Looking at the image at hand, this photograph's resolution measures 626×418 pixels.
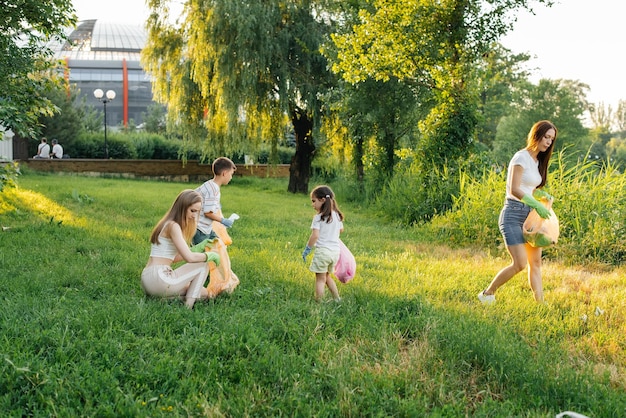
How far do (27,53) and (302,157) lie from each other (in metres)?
13.3

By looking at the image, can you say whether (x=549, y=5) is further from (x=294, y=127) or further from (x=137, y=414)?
(x=137, y=414)

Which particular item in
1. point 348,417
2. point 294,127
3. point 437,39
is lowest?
point 348,417

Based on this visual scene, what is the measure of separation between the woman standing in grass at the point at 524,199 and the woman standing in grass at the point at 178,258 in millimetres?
2605

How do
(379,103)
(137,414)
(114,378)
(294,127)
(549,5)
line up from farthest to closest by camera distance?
1. (294,127)
2. (379,103)
3. (549,5)
4. (114,378)
5. (137,414)

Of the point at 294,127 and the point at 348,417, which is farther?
the point at 294,127

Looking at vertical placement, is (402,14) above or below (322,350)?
above

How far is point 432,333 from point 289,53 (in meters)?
15.8

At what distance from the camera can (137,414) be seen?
3.09 m

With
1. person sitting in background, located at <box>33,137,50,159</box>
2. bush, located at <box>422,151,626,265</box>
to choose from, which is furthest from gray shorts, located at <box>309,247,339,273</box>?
person sitting in background, located at <box>33,137,50,159</box>

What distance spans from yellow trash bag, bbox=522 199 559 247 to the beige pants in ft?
9.69

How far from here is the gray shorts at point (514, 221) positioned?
551 centimetres

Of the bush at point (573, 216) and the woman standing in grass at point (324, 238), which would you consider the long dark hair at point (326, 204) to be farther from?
the bush at point (573, 216)

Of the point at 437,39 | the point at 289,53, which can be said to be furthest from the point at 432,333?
the point at 289,53

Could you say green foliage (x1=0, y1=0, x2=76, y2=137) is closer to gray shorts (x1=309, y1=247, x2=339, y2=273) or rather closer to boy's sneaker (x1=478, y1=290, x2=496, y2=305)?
gray shorts (x1=309, y1=247, x2=339, y2=273)
